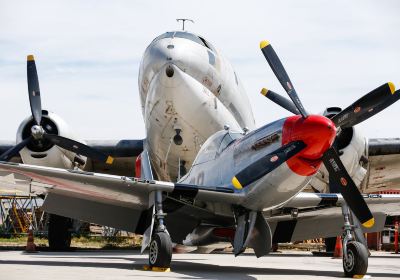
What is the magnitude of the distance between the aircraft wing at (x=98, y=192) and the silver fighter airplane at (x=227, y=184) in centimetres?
2

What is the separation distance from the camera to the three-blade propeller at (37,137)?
20250 mm

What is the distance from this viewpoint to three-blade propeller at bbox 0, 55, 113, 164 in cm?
2025

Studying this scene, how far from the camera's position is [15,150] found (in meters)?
20.7

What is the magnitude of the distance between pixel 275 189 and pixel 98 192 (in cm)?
369

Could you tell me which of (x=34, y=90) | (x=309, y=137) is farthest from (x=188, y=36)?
(x=309, y=137)

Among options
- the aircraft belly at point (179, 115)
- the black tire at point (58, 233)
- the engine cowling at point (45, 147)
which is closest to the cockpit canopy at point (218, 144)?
the aircraft belly at point (179, 115)

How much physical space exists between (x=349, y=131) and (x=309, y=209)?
21.3ft

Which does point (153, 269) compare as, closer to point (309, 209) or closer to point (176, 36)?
point (309, 209)

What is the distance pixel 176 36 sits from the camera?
854 inches

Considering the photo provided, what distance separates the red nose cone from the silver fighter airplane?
16 millimetres

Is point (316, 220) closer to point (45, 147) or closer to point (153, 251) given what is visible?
point (153, 251)

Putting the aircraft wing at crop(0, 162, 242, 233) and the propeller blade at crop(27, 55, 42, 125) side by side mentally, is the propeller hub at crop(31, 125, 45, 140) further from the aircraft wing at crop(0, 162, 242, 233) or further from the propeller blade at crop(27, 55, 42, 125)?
the aircraft wing at crop(0, 162, 242, 233)

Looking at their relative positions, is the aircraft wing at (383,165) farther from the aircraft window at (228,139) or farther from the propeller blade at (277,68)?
the propeller blade at (277,68)

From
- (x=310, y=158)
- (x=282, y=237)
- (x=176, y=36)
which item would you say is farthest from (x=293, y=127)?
(x=176, y=36)
